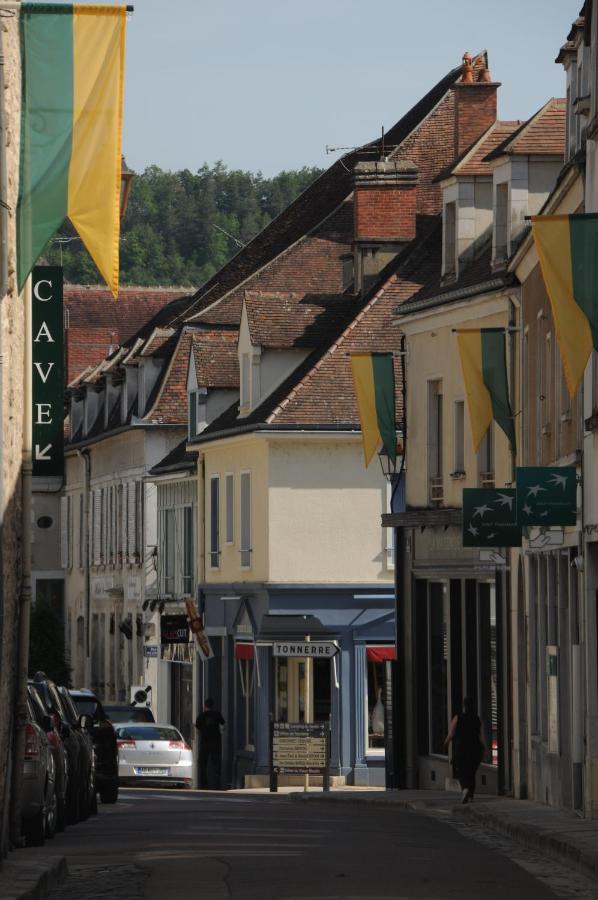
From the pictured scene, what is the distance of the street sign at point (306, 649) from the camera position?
1565 inches

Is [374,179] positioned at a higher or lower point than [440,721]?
higher

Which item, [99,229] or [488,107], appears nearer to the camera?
Result: [99,229]

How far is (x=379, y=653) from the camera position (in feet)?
146

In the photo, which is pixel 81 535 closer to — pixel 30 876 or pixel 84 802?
pixel 84 802

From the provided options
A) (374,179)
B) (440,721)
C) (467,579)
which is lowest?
(440,721)

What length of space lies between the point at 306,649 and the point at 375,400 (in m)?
6.21

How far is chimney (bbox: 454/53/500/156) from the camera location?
1698 inches

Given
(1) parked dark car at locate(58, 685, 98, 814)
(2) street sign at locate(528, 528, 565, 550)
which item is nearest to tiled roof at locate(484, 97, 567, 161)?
(2) street sign at locate(528, 528, 565, 550)

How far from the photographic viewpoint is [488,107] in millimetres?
43188

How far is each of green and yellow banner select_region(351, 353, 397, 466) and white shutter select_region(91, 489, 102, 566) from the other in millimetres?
30298

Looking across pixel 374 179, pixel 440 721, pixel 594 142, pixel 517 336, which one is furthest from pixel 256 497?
pixel 594 142

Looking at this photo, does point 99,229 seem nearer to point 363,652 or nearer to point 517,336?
point 517,336

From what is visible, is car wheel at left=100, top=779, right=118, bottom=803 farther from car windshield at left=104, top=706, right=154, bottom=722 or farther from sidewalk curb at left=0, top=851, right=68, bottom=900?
sidewalk curb at left=0, top=851, right=68, bottom=900

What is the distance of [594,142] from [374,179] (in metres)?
22.1
